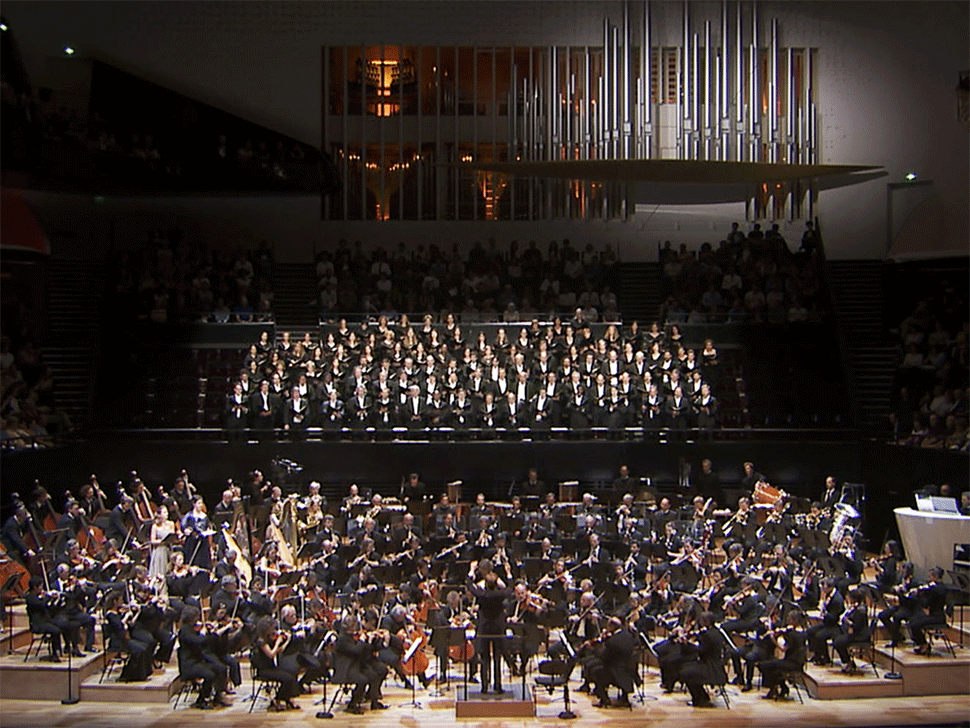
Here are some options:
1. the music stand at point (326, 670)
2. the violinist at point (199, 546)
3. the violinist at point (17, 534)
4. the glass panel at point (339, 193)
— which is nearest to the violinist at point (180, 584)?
the violinist at point (199, 546)

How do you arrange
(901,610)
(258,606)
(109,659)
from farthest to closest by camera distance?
(109,659) → (901,610) → (258,606)

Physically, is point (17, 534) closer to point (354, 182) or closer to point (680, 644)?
point (680, 644)

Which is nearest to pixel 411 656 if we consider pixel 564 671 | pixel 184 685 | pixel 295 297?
pixel 564 671

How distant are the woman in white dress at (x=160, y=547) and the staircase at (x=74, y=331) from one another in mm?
5192

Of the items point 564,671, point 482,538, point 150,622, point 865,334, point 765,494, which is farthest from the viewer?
point 865,334

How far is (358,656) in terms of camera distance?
9.70 m

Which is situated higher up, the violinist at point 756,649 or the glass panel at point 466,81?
the glass panel at point 466,81

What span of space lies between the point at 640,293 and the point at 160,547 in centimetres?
987

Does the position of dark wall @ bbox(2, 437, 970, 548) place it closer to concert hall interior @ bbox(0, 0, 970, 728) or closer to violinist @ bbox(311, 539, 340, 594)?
concert hall interior @ bbox(0, 0, 970, 728)

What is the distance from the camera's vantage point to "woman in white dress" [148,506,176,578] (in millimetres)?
12203

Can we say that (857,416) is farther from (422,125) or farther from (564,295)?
(422,125)

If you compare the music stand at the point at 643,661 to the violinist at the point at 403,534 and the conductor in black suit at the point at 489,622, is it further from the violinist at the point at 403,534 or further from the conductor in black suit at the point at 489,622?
the violinist at the point at 403,534

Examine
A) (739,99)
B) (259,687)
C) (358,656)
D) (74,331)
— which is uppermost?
(739,99)

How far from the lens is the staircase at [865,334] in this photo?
57.7 feet
